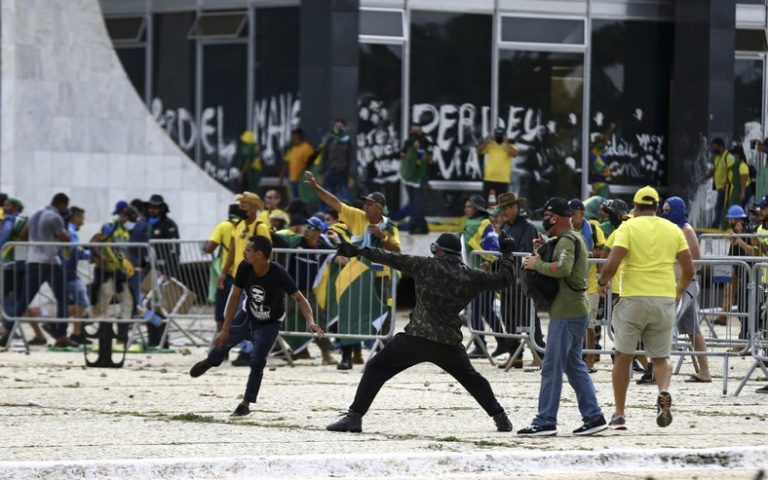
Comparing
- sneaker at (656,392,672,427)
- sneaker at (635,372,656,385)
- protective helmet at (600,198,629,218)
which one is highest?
protective helmet at (600,198,629,218)

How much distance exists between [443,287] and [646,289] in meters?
1.44

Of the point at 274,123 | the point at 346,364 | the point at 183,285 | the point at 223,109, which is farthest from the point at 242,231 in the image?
the point at 223,109

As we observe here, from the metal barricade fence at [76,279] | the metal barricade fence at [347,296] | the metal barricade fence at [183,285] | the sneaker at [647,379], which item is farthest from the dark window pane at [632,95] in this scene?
the sneaker at [647,379]

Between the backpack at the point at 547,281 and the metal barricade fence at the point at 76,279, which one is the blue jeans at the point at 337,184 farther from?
the backpack at the point at 547,281

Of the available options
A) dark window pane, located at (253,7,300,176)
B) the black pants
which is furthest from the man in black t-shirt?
dark window pane, located at (253,7,300,176)

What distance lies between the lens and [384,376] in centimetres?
1207

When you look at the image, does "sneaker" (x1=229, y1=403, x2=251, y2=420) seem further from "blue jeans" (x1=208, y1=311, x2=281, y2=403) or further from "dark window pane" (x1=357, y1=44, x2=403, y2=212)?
"dark window pane" (x1=357, y1=44, x2=403, y2=212)

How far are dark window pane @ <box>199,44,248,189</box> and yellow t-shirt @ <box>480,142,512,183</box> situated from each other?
431 cm

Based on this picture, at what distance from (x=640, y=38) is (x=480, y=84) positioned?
2.88 meters

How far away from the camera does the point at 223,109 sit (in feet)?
92.4

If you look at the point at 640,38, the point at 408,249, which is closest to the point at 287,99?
the point at 408,249

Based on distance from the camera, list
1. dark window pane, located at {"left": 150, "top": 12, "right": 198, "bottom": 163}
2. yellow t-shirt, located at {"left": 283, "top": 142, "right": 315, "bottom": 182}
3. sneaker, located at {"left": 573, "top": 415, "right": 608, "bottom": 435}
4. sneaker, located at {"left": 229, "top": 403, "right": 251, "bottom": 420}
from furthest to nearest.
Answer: dark window pane, located at {"left": 150, "top": 12, "right": 198, "bottom": 163}, yellow t-shirt, located at {"left": 283, "top": 142, "right": 315, "bottom": 182}, sneaker, located at {"left": 229, "top": 403, "right": 251, "bottom": 420}, sneaker, located at {"left": 573, "top": 415, "right": 608, "bottom": 435}

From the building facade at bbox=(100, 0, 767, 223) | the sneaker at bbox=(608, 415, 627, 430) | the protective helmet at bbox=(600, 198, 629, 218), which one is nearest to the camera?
the sneaker at bbox=(608, 415, 627, 430)

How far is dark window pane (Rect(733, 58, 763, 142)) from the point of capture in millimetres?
28344
